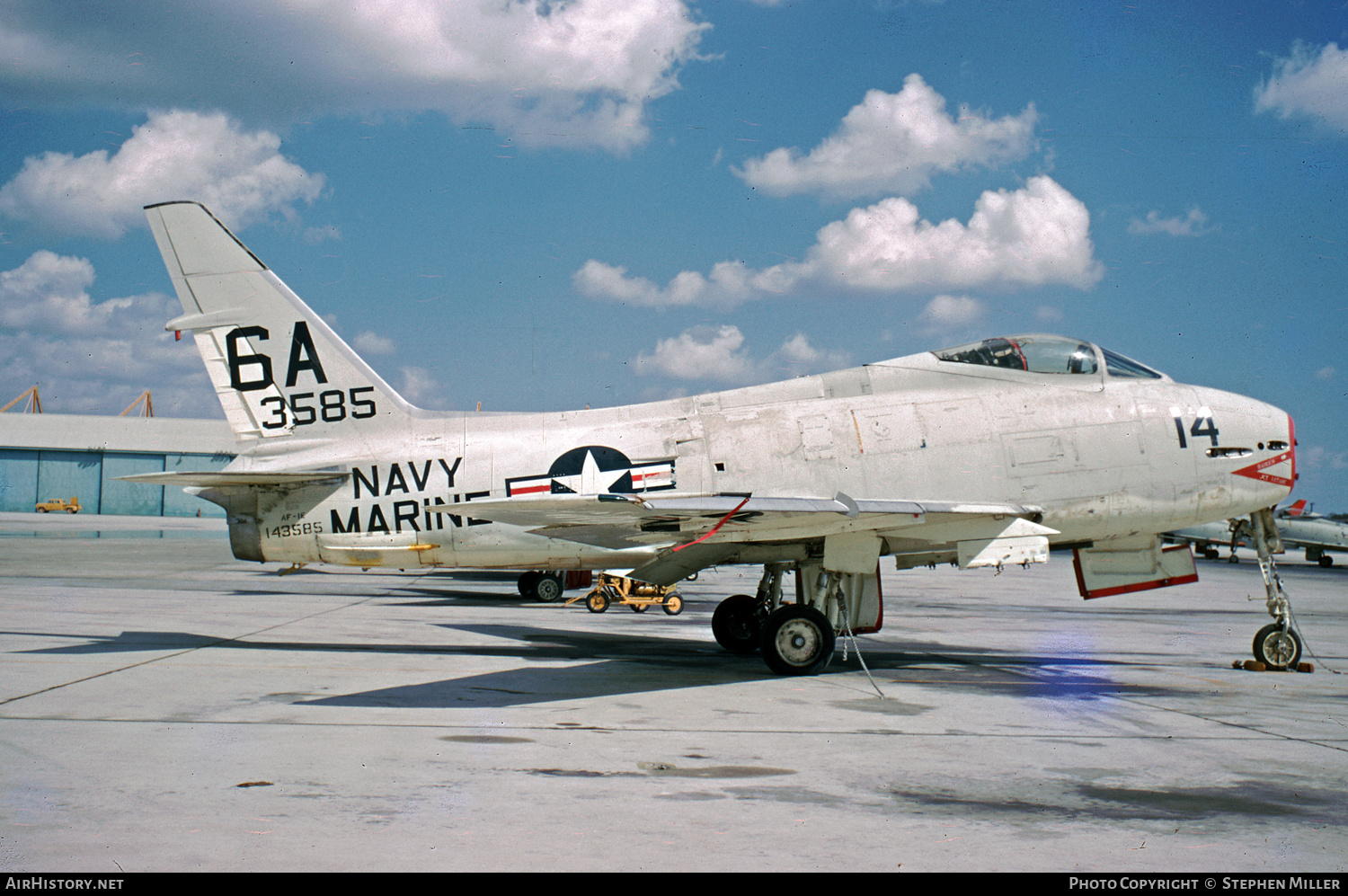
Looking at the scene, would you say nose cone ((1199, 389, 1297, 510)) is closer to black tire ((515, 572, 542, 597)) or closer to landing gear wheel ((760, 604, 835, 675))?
landing gear wheel ((760, 604, 835, 675))

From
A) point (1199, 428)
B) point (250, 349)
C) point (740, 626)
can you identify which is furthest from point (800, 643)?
point (250, 349)

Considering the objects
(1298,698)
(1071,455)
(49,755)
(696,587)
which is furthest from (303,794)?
(696,587)

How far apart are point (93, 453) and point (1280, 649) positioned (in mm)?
81193

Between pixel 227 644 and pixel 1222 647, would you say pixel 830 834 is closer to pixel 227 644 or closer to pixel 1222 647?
pixel 227 644

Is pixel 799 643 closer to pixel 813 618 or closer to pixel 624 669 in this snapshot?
pixel 813 618

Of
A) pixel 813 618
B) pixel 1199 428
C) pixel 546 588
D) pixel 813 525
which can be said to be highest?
pixel 1199 428

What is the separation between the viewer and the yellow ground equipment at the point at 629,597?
18328mm

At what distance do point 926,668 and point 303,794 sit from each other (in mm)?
8049

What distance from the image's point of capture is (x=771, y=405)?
1121cm

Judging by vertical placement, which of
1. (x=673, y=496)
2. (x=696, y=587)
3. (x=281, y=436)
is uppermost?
(x=281, y=436)

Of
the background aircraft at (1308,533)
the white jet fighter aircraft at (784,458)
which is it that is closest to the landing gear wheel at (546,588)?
the white jet fighter aircraft at (784,458)

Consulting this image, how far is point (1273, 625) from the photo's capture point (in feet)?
38.0

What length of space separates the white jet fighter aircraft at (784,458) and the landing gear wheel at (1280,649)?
0.02 m

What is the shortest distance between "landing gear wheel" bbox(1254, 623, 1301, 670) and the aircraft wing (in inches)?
142
